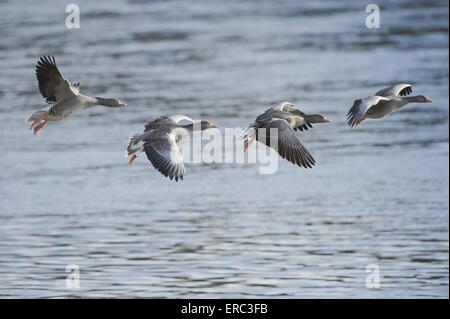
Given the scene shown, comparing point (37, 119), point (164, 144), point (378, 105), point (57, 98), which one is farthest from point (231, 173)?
point (164, 144)

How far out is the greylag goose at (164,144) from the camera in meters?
14.7

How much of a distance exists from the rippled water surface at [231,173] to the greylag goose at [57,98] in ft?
9.35

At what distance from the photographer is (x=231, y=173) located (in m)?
24.8

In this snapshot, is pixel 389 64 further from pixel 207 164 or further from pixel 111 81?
pixel 207 164

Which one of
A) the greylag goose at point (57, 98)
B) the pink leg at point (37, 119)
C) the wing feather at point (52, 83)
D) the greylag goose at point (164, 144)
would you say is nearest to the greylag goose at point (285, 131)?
the greylag goose at point (164, 144)

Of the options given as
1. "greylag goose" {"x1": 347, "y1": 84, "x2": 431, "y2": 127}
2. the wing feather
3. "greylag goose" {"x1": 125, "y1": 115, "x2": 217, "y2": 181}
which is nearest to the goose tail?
"greylag goose" {"x1": 125, "y1": 115, "x2": 217, "y2": 181}

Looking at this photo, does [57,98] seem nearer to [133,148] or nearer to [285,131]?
[133,148]

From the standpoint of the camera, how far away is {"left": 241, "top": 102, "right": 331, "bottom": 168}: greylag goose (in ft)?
48.5

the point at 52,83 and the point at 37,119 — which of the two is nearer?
the point at 37,119

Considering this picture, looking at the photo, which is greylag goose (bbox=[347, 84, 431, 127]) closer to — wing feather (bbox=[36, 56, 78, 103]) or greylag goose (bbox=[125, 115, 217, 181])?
greylag goose (bbox=[125, 115, 217, 181])

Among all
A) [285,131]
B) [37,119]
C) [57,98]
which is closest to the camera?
[285,131]

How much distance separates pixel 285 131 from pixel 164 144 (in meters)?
1.36

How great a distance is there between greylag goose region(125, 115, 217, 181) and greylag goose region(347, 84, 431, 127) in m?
1.74

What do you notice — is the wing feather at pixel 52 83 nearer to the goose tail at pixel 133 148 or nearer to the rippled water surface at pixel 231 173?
the goose tail at pixel 133 148
